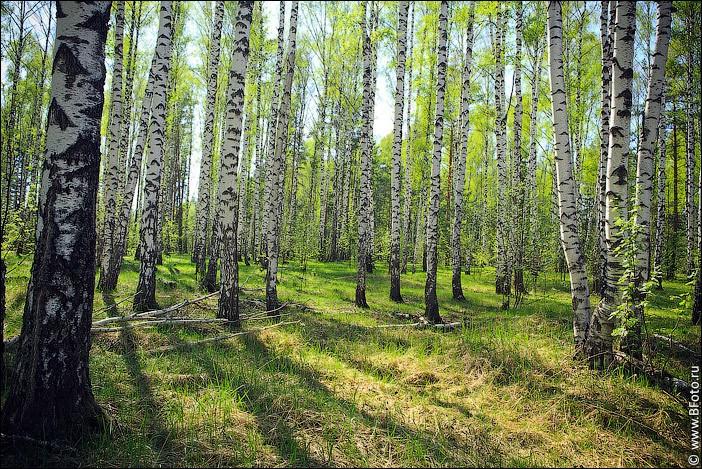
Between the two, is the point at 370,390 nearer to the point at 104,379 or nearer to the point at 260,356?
the point at 260,356

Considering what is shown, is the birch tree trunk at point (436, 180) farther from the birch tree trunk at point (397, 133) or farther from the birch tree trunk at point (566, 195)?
the birch tree trunk at point (566, 195)

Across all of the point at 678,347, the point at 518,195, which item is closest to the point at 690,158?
the point at 518,195

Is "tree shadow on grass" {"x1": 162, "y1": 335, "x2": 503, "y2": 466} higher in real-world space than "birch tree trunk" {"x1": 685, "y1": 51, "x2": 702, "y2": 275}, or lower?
lower

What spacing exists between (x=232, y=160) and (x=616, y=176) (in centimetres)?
644

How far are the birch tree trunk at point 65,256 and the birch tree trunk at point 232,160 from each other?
4.20m

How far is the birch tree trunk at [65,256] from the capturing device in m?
2.85

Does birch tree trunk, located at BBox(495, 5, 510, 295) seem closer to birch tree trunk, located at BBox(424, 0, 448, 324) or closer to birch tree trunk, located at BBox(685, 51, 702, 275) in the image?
birch tree trunk, located at BBox(424, 0, 448, 324)

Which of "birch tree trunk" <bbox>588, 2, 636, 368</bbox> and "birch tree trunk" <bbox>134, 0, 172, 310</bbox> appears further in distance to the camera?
"birch tree trunk" <bbox>134, 0, 172, 310</bbox>

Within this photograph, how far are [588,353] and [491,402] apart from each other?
5.97 feet

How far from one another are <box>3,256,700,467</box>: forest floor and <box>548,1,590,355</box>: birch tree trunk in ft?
2.19

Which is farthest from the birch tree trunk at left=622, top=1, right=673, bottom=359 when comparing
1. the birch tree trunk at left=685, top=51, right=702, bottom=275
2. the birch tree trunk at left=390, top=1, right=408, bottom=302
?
the birch tree trunk at left=685, top=51, right=702, bottom=275

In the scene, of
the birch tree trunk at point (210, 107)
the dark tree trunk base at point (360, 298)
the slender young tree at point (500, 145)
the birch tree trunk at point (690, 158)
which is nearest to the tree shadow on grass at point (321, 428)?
the dark tree trunk base at point (360, 298)

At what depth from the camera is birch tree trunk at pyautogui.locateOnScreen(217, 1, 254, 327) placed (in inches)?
287

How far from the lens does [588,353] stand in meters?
5.07
